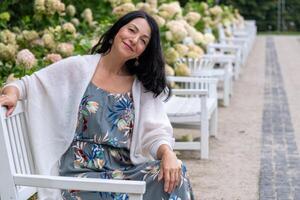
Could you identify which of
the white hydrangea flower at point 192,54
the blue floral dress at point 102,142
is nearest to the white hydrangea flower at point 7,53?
the blue floral dress at point 102,142

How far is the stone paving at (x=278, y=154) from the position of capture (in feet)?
16.1

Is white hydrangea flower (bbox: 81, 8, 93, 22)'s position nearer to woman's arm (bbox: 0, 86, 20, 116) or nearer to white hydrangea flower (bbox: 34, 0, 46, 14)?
white hydrangea flower (bbox: 34, 0, 46, 14)

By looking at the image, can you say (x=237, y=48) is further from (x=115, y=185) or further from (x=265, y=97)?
(x=115, y=185)

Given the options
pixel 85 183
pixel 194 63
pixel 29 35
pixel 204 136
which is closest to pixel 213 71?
pixel 194 63

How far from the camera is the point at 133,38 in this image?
3.12m

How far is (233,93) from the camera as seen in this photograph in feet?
34.7

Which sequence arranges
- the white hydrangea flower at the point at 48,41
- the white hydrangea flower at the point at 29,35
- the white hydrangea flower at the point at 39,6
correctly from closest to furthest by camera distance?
the white hydrangea flower at the point at 48,41 < the white hydrangea flower at the point at 29,35 < the white hydrangea flower at the point at 39,6

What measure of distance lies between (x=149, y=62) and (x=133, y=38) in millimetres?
183

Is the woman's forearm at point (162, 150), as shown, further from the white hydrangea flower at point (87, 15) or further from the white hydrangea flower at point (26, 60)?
the white hydrangea flower at point (87, 15)

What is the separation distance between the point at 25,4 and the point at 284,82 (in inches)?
264

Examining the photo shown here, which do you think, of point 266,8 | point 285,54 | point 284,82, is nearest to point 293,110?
point 284,82

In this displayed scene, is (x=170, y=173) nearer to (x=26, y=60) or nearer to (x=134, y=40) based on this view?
(x=134, y=40)

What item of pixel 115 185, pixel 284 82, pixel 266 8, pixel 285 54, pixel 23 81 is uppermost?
pixel 23 81

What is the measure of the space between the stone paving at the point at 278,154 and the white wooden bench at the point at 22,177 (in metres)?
2.06
